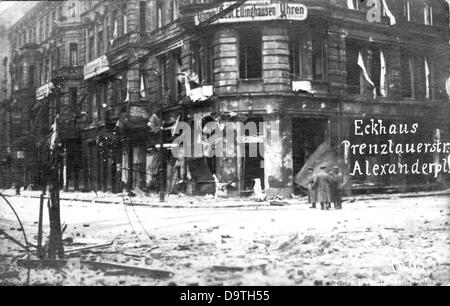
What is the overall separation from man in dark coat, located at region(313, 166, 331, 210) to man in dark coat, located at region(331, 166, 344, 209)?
0.13 metres

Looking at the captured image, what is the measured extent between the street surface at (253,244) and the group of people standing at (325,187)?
2.49ft

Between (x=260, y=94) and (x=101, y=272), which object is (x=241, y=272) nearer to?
(x=101, y=272)

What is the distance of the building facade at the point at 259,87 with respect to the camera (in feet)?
26.8

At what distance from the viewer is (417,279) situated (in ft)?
19.9

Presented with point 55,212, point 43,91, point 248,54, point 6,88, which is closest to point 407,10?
point 248,54

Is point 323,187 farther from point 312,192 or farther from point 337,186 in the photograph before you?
point 337,186

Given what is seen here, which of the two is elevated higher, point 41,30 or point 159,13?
point 159,13

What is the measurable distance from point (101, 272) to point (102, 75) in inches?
183

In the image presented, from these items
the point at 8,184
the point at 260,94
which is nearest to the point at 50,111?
the point at 8,184

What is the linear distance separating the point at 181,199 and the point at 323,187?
3622mm

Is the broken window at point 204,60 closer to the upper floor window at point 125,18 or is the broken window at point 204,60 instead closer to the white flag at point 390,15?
the upper floor window at point 125,18

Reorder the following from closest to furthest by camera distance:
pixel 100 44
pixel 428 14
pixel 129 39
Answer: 1. pixel 428 14
2. pixel 100 44
3. pixel 129 39

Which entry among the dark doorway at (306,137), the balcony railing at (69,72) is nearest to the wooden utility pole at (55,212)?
the balcony railing at (69,72)

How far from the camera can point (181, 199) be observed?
10562mm
